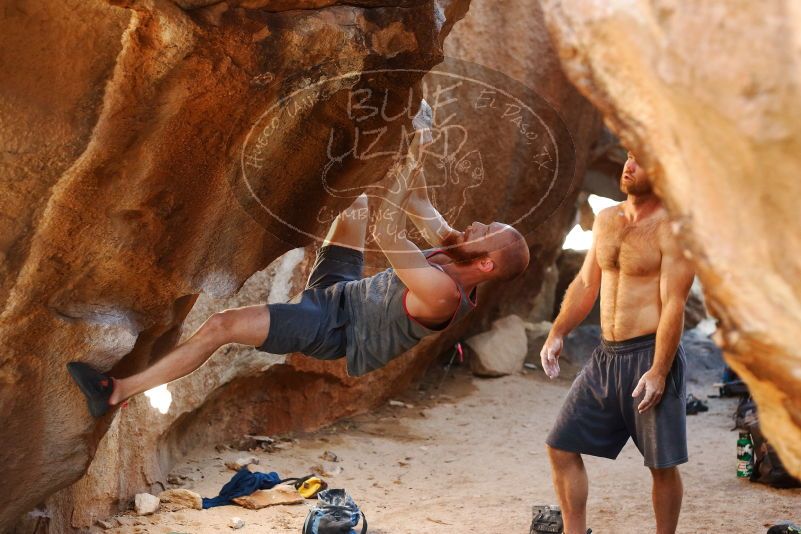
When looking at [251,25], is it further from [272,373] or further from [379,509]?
[272,373]

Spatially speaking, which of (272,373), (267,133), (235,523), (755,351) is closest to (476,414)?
(272,373)

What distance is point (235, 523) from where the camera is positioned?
4.84m

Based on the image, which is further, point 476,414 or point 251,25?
point 476,414

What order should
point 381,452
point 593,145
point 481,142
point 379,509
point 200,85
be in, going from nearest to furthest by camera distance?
point 200,85 → point 379,509 → point 381,452 → point 481,142 → point 593,145

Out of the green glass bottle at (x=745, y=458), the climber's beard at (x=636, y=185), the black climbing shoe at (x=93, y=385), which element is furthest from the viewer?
the green glass bottle at (x=745, y=458)

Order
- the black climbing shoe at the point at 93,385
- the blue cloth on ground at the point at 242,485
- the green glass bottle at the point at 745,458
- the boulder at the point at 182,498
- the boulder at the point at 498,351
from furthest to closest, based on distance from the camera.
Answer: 1. the boulder at the point at 498,351
2. the green glass bottle at the point at 745,458
3. the blue cloth on ground at the point at 242,485
4. the boulder at the point at 182,498
5. the black climbing shoe at the point at 93,385

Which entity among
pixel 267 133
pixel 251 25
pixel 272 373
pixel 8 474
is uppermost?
pixel 251 25

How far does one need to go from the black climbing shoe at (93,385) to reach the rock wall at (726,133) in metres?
2.59

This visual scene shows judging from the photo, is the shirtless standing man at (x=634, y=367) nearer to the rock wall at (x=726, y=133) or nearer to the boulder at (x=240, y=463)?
the rock wall at (x=726, y=133)

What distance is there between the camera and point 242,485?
5336 mm

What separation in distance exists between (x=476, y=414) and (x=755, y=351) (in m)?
5.95

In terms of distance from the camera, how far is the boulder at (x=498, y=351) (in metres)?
8.81

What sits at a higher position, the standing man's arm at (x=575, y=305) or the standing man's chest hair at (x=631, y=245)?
the standing man's chest hair at (x=631, y=245)

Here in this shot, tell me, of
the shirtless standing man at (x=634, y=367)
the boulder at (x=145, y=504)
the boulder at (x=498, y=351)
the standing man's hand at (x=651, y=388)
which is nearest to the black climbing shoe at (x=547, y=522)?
the shirtless standing man at (x=634, y=367)
